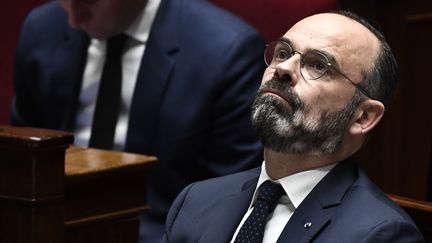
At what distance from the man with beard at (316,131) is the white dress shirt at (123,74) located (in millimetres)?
554

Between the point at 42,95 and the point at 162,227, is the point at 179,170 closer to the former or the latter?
the point at 162,227

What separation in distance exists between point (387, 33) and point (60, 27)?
56cm

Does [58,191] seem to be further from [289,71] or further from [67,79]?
[67,79]

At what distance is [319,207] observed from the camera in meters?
1.04

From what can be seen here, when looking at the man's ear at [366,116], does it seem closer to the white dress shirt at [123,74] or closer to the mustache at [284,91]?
the mustache at [284,91]

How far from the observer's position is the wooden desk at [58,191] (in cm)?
116

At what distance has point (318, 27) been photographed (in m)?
1.09

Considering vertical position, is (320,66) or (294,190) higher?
(320,66)

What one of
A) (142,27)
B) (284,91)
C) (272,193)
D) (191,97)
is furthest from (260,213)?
(142,27)

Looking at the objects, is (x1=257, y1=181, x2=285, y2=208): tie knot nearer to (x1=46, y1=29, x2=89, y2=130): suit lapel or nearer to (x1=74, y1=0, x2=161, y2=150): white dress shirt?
(x1=74, y1=0, x2=161, y2=150): white dress shirt

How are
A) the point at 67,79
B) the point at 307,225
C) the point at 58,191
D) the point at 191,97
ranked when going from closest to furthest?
the point at 307,225 → the point at 58,191 → the point at 191,97 → the point at 67,79

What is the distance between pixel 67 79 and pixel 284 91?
28.5 inches

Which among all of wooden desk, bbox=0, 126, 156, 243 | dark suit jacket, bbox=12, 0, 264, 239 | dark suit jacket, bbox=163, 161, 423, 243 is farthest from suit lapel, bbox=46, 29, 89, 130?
dark suit jacket, bbox=163, 161, 423, 243

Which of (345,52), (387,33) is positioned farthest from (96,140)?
(345,52)
